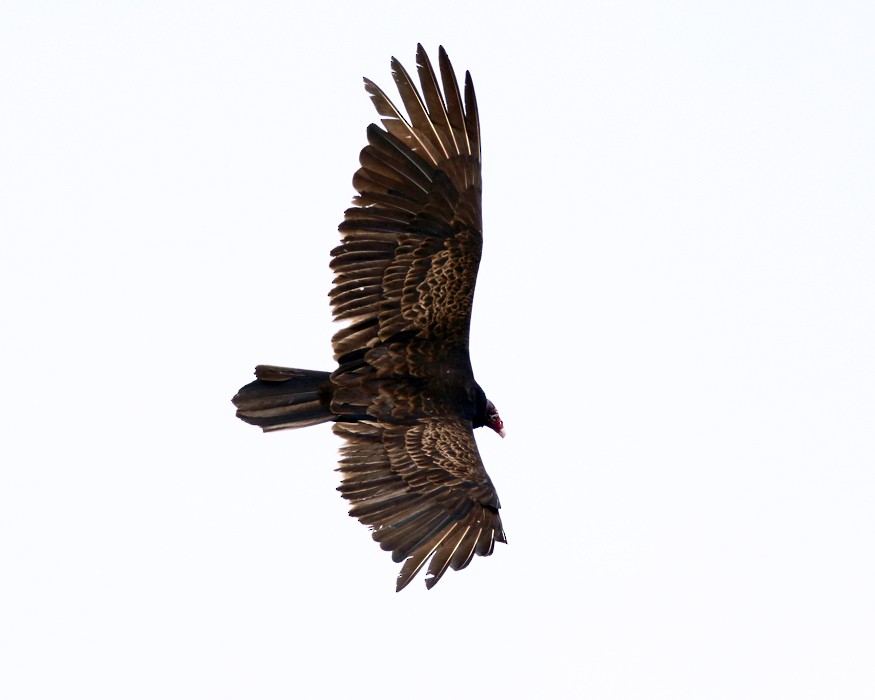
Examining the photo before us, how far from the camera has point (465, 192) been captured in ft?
30.5

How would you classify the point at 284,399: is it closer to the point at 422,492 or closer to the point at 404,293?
the point at 404,293

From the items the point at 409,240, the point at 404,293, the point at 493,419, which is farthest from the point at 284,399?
the point at 493,419

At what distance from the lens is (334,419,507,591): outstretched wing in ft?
27.2

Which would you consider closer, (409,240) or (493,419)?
(409,240)

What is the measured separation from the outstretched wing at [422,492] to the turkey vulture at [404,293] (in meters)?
0.02

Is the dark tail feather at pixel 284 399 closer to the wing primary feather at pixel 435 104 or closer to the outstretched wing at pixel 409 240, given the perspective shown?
the outstretched wing at pixel 409 240

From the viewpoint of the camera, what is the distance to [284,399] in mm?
9258

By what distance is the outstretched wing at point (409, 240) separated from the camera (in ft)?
30.0

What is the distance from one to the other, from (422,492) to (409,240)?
1627 mm

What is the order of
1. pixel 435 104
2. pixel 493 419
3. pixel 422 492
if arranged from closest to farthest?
pixel 422 492, pixel 435 104, pixel 493 419

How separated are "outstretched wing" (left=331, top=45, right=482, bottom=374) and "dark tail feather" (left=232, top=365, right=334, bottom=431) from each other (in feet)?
0.75

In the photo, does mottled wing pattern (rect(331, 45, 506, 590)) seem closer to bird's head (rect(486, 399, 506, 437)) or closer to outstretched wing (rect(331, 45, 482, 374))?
outstretched wing (rect(331, 45, 482, 374))

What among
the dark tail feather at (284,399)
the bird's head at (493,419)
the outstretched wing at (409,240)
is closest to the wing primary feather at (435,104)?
the outstretched wing at (409,240)

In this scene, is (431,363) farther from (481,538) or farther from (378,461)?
(481,538)
